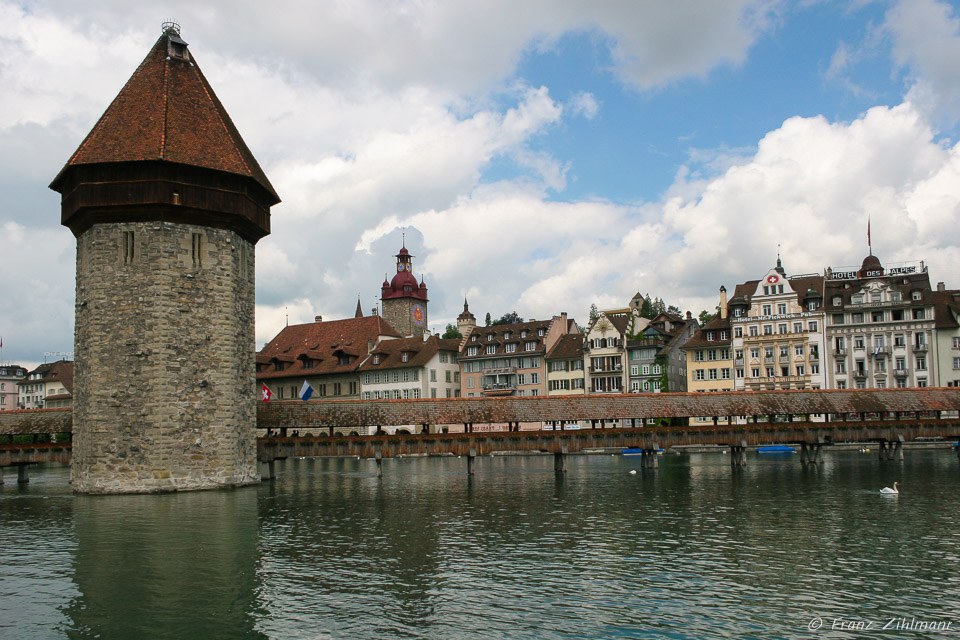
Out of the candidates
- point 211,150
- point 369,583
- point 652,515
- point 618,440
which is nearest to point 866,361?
point 618,440

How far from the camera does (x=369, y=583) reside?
49.1 ft

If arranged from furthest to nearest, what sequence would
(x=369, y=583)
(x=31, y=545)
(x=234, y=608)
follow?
1. (x=31, y=545)
2. (x=369, y=583)
3. (x=234, y=608)

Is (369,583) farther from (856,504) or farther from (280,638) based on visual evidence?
(856,504)

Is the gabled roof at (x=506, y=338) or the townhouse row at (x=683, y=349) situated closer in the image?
the townhouse row at (x=683, y=349)

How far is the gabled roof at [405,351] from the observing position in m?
71.4

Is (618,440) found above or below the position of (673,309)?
below

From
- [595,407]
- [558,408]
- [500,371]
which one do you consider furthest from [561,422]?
[500,371]

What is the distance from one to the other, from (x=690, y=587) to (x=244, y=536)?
1134 cm

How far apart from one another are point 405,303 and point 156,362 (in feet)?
205

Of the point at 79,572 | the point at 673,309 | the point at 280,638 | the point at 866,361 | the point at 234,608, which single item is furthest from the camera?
the point at 673,309

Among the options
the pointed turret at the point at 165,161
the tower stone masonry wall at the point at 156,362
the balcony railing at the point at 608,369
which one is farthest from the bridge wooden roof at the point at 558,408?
the balcony railing at the point at 608,369

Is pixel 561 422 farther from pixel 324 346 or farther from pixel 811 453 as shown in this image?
pixel 324 346

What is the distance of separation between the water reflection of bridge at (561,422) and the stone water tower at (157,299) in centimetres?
514

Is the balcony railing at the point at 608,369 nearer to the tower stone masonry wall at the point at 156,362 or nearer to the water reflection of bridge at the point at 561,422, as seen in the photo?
the water reflection of bridge at the point at 561,422
